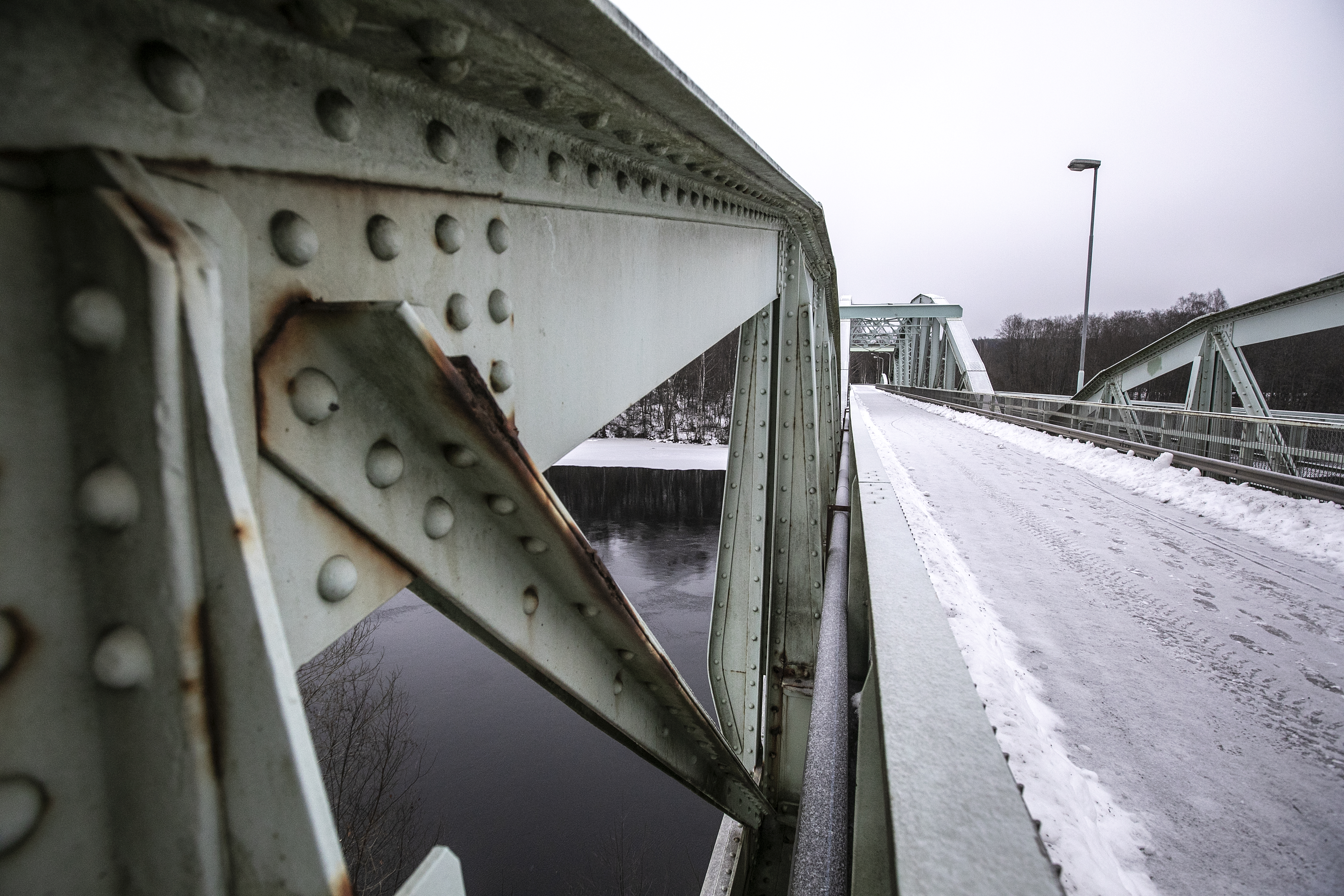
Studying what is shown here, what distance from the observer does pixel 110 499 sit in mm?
567

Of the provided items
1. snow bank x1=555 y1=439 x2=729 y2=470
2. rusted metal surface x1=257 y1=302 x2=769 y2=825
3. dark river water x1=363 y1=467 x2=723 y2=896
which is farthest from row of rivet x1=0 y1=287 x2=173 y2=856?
snow bank x1=555 y1=439 x2=729 y2=470

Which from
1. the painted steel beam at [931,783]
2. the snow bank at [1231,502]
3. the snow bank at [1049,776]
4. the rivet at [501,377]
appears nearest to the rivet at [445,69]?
the rivet at [501,377]

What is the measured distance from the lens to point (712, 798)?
2.44 metres

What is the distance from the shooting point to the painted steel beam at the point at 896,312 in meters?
31.5

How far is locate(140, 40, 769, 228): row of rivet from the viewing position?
0.69 m

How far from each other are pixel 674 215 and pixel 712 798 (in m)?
2.29

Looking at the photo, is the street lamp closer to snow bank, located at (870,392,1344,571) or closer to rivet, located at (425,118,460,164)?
snow bank, located at (870,392,1344,571)

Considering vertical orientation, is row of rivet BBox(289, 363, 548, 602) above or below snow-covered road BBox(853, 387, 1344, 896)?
above

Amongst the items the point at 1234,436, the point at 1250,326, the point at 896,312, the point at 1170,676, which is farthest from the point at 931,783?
the point at 896,312

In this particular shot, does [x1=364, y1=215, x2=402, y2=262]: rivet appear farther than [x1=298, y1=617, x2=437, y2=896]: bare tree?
No

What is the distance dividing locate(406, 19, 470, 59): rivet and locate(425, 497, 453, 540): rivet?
0.72 m

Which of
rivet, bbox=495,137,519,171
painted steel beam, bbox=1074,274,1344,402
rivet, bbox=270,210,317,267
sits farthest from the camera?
painted steel beam, bbox=1074,274,1344,402

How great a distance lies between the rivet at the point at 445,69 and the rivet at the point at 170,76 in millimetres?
361

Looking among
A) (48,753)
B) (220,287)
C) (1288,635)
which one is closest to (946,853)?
(48,753)
